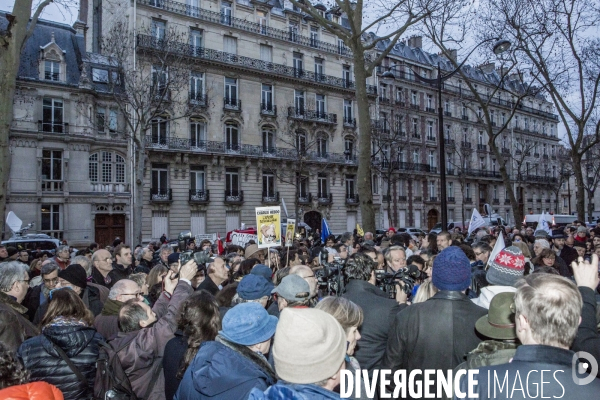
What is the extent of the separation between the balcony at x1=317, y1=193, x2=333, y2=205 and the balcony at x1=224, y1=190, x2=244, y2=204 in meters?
6.68

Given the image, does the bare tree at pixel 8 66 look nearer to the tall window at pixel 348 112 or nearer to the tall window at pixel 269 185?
the tall window at pixel 269 185

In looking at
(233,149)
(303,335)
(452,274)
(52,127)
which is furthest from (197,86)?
(303,335)

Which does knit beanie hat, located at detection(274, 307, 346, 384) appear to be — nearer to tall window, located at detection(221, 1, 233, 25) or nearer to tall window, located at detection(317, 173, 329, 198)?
tall window, located at detection(221, 1, 233, 25)

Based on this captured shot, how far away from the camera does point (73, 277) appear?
546 cm

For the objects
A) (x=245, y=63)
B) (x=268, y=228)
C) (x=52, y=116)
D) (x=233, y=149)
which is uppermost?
(x=245, y=63)

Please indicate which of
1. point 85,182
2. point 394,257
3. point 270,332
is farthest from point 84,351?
point 85,182

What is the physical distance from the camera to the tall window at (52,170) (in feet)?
87.7

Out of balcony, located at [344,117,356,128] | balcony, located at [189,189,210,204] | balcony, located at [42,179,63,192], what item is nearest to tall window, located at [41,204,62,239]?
balcony, located at [42,179,63,192]

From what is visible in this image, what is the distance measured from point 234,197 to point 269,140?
518cm

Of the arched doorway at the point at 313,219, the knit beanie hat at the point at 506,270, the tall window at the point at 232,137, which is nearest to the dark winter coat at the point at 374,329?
the knit beanie hat at the point at 506,270

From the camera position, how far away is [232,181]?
109ft

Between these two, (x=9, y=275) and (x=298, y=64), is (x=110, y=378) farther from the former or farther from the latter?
(x=298, y=64)

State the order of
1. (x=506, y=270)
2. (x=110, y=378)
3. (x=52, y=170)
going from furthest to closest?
(x=52, y=170)
(x=506, y=270)
(x=110, y=378)

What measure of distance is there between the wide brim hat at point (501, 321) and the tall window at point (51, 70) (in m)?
30.2
